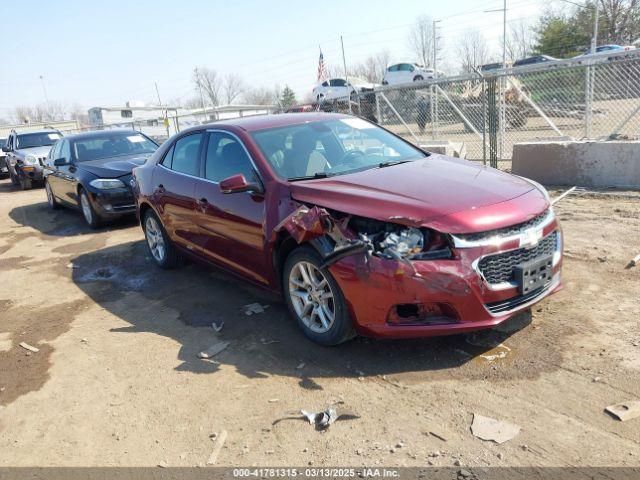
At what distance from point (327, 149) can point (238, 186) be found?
95 cm

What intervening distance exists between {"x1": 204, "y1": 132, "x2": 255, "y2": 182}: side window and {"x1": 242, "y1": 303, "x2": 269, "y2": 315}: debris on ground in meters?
1.20

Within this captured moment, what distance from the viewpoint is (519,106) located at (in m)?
11.9

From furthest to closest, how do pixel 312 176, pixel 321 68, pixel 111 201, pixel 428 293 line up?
pixel 321 68 → pixel 111 201 → pixel 312 176 → pixel 428 293

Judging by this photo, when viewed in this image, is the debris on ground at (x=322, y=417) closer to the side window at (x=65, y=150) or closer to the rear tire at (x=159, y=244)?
the rear tire at (x=159, y=244)

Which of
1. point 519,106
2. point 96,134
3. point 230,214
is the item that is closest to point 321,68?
point 519,106

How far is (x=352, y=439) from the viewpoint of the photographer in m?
2.91

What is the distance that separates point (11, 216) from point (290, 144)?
9744 millimetres

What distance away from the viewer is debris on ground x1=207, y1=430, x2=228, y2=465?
113 inches

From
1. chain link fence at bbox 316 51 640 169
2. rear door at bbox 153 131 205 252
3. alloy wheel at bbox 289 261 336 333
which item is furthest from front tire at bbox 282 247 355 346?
chain link fence at bbox 316 51 640 169

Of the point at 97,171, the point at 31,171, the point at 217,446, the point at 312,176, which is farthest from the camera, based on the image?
the point at 31,171

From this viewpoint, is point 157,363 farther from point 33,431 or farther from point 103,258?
point 103,258

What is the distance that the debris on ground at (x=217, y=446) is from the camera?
9.45 feet

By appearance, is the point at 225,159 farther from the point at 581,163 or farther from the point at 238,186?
the point at 581,163

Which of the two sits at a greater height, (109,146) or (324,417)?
(109,146)
